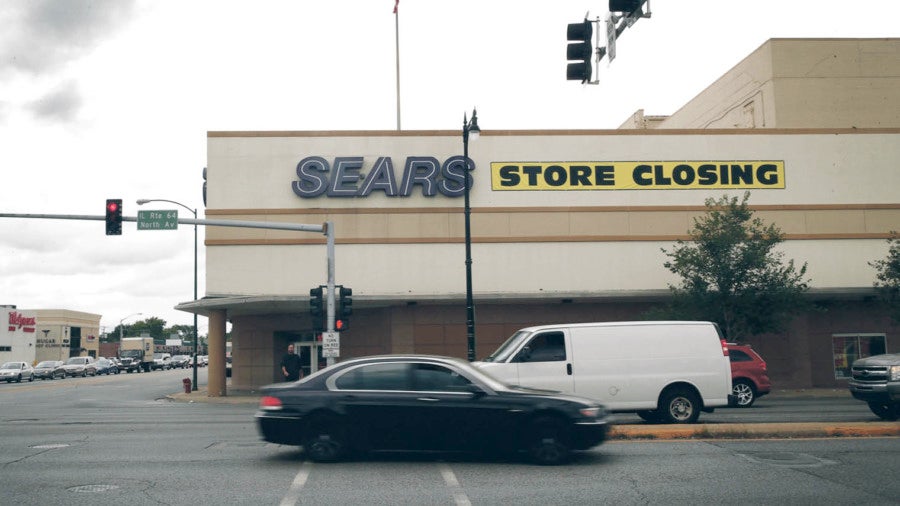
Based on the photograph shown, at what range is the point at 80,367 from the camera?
63.5m

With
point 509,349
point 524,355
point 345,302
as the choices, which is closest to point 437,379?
point 524,355

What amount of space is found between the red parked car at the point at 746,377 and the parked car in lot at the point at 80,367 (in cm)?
5434

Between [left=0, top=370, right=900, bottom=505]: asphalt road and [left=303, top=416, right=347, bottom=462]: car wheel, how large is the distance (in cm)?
20

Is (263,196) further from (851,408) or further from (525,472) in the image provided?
(525,472)

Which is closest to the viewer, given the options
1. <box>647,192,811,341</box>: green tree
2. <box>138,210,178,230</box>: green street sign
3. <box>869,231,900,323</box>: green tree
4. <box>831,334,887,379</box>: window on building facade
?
<box>138,210,178,230</box>: green street sign

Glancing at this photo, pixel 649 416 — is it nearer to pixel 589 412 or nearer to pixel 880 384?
pixel 880 384

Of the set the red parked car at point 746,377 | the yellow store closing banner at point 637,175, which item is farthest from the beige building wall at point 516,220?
the red parked car at point 746,377

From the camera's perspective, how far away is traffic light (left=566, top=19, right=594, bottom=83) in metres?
11.2

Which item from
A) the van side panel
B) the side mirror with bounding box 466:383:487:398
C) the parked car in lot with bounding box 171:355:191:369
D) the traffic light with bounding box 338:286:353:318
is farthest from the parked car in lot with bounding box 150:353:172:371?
the side mirror with bounding box 466:383:487:398

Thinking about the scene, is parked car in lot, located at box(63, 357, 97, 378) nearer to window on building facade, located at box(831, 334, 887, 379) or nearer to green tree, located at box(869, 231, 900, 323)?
window on building facade, located at box(831, 334, 887, 379)

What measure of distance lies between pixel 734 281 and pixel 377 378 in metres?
19.2

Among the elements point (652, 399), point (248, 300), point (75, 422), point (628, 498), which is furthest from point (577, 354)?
point (248, 300)

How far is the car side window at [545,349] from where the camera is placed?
15164 mm

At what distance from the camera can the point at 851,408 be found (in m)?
20.1
